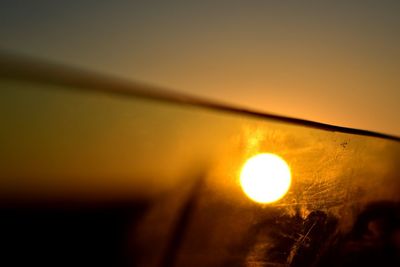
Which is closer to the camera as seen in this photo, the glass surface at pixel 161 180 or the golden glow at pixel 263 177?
the glass surface at pixel 161 180

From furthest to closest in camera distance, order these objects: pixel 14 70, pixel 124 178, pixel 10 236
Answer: pixel 124 178 < pixel 10 236 < pixel 14 70

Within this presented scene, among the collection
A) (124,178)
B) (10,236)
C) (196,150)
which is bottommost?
(10,236)

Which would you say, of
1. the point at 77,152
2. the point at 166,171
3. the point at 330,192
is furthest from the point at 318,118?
the point at 77,152

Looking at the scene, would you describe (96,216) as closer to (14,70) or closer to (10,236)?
(10,236)
